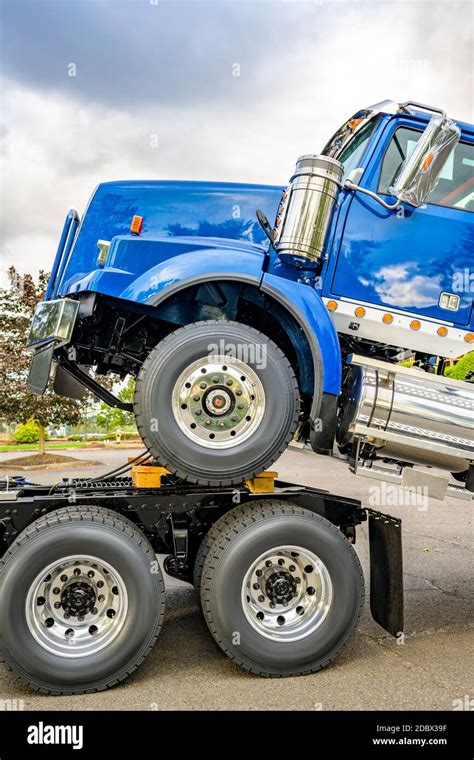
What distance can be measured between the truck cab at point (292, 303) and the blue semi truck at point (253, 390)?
0.01 metres

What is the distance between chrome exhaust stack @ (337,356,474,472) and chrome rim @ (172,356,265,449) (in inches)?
30.1

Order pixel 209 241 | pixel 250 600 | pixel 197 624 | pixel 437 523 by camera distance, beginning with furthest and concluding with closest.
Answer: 1. pixel 437 523
2. pixel 197 624
3. pixel 209 241
4. pixel 250 600

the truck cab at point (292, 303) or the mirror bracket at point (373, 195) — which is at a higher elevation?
the mirror bracket at point (373, 195)

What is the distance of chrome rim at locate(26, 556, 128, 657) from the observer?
12.0ft

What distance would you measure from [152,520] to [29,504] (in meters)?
0.76

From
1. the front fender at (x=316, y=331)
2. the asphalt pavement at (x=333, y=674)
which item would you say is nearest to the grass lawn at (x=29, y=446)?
the asphalt pavement at (x=333, y=674)

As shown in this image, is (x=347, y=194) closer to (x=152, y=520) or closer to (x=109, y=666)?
(x=152, y=520)

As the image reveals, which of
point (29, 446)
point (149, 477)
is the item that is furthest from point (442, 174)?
point (29, 446)

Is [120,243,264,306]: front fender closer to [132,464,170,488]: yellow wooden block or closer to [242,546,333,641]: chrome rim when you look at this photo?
[132,464,170,488]: yellow wooden block

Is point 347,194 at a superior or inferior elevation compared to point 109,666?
superior

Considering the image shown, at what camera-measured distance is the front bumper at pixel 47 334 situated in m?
4.19

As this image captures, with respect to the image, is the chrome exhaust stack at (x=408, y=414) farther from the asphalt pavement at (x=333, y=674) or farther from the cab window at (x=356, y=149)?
the cab window at (x=356, y=149)

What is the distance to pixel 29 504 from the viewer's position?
394 centimetres
